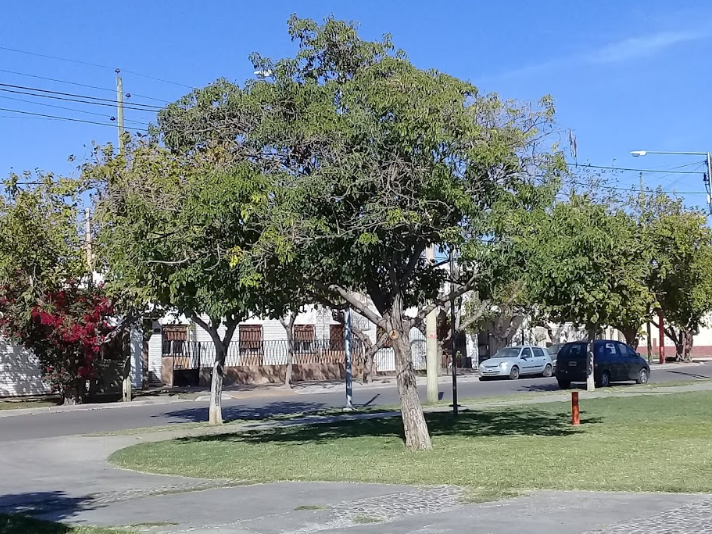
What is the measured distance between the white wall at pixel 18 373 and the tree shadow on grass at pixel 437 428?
17759mm

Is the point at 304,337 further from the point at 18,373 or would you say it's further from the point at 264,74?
the point at 264,74

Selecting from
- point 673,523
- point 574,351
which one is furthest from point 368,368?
point 673,523

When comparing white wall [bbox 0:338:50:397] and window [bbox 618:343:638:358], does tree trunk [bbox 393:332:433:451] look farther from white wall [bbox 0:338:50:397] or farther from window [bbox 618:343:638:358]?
white wall [bbox 0:338:50:397]

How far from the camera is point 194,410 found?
28969mm

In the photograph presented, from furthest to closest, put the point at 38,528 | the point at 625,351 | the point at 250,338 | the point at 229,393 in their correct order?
1. the point at 250,338
2. the point at 229,393
3. the point at 625,351
4. the point at 38,528

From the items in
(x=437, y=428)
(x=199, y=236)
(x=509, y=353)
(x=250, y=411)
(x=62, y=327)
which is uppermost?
(x=199, y=236)

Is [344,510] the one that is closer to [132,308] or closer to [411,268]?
[411,268]

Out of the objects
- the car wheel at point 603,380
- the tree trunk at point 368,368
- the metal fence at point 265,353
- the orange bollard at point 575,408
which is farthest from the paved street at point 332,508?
the tree trunk at point 368,368

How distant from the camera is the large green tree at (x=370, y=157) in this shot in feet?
45.6

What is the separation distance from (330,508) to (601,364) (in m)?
25.6

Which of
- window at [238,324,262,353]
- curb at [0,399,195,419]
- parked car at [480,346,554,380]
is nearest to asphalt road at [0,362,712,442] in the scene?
curb at [0,399,195,419]

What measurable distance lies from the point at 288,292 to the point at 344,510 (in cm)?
696

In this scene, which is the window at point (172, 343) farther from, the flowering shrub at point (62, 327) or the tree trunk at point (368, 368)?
the flowering shrub at point (62, 327)

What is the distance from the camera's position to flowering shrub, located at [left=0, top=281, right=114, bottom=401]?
100 ft
